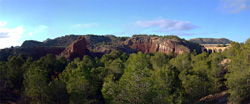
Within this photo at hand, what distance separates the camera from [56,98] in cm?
3053

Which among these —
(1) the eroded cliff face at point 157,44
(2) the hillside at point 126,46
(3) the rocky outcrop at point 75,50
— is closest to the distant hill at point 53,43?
(2) the hillside at point 126,46

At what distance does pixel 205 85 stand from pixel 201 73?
3645mm

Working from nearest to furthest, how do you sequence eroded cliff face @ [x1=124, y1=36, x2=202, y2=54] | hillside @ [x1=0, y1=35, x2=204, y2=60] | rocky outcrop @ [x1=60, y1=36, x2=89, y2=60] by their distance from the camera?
rocky outcrop @ [x1=60, y1=36, x2=89, y2=60]
hillside @ [x1=0, y1=35, x2=204, y2=60]
eroded cliff face @ [x1=124, y1=36, x2=202, y2=54]

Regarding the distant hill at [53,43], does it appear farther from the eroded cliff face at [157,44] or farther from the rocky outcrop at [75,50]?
the eroded cliff face at [157,44]

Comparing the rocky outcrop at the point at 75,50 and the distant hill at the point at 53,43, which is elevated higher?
the distant hill at the point at 53,43

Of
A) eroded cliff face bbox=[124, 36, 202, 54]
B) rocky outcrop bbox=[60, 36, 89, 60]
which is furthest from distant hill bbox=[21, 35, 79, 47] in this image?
eroded cliff face bbox=[124, 36, 202, 54]

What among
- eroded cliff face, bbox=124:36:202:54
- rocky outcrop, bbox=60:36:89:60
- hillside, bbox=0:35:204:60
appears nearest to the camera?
rocky outcrop, bbox=60:36:89:60

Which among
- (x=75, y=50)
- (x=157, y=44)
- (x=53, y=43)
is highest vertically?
(x=53, y=43)

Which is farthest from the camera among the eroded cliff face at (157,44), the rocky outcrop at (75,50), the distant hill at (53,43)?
the distant hill at (53,43)

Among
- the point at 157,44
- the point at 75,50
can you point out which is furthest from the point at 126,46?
the point at 75,50

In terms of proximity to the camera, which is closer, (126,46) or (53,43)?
(126,46)

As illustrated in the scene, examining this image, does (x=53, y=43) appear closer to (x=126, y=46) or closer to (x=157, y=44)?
(x=126, y=46)

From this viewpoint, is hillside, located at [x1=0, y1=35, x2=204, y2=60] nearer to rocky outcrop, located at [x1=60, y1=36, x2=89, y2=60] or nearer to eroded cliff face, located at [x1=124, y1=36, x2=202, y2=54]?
eroded cliff face, located at [x1=124, y1=36, x2=202, y2=54]

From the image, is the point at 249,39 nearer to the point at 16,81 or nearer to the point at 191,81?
the point at 191,81
